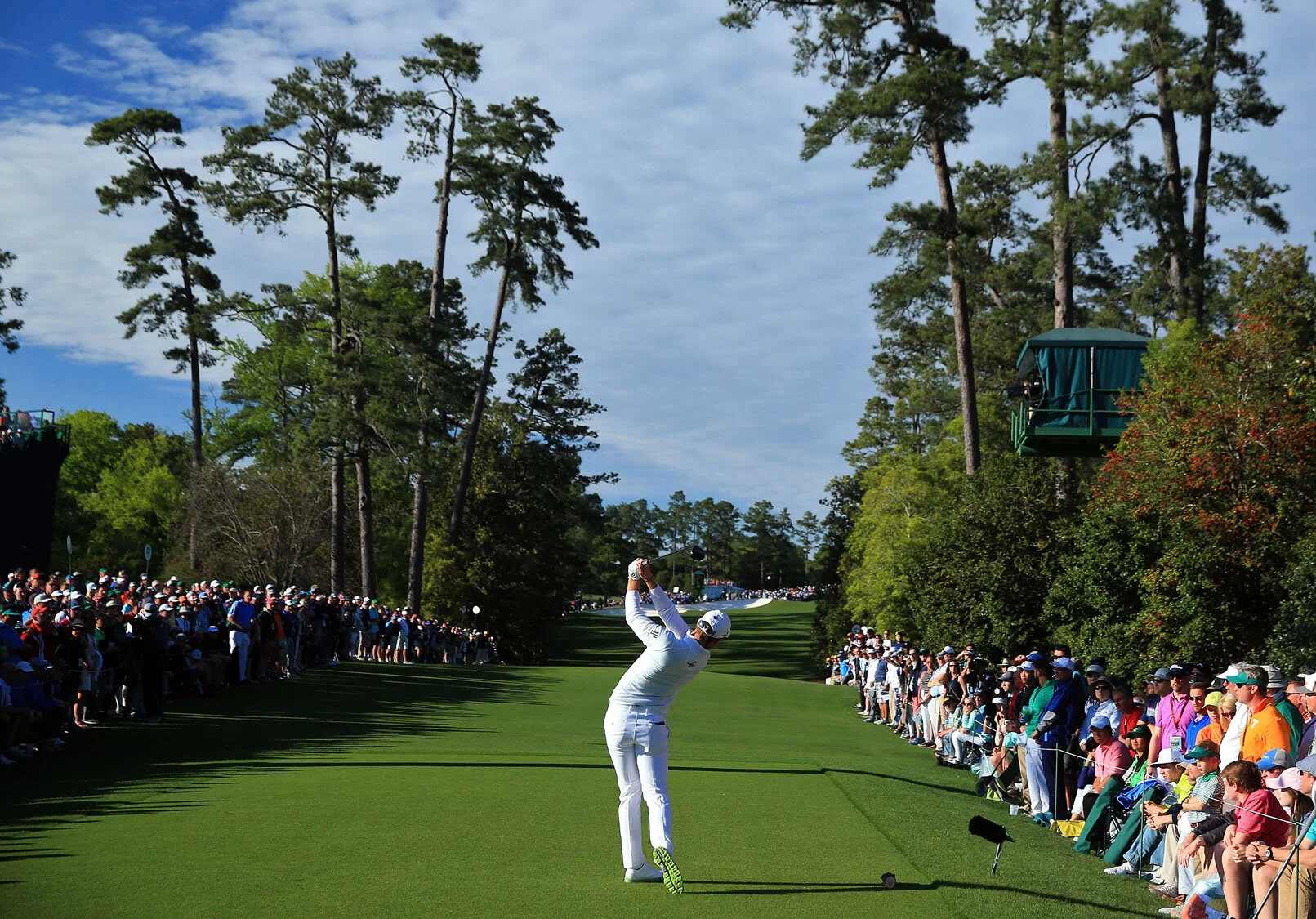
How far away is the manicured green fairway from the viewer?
723 centimetres

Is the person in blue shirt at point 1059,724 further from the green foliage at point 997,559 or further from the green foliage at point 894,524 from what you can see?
the green foliage at point 894,524

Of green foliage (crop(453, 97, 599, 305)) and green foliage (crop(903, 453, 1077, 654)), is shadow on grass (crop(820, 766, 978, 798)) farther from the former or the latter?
green foliage (crop(453, 97, 599, 305))

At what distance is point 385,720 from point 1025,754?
9.63 m

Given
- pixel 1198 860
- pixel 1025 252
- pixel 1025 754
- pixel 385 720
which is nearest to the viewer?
pixel 1198 860

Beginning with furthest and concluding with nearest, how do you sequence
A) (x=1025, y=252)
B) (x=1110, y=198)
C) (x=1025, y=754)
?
(x=1025, y=252) < (x=1110, y=198) < (x=1025, y=754)

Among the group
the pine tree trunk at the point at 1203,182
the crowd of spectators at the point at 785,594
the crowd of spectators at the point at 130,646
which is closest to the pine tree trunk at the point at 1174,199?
the pine tree trunk at the point at 1203,182

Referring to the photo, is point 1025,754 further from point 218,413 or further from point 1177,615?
point 218,413

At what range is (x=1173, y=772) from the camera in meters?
10.4

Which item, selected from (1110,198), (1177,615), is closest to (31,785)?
(1177,615)

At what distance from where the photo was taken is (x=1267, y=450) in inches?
811

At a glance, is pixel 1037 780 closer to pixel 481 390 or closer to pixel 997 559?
pixel 997 559

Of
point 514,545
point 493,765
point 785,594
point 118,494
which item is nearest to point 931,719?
point 493,765

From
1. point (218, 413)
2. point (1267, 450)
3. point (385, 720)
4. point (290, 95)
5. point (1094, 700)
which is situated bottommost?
A: point (385, 720)

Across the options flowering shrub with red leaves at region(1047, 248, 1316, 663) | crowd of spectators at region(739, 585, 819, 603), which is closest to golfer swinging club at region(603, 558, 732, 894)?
flowering shrub with red leaves at region(1047, 248, 1316, 663)
